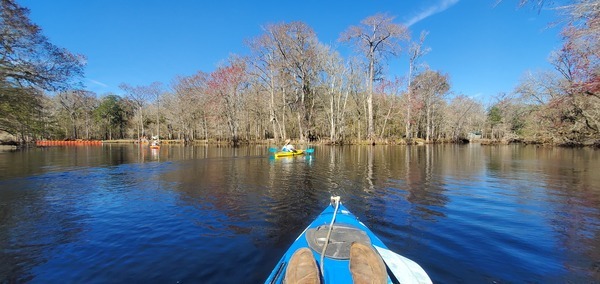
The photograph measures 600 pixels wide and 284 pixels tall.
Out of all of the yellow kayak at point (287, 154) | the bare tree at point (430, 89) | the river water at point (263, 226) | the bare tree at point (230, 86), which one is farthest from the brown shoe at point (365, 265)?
A: the bare tree at point (430, 89)

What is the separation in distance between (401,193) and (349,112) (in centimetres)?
4124

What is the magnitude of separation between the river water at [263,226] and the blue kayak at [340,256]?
103 centimetres

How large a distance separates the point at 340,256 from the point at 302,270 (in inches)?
26.3

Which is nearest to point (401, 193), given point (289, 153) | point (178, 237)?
point (178, 237)

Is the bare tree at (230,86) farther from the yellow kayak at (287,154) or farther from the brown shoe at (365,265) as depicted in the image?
the brown shoe at (365,265)

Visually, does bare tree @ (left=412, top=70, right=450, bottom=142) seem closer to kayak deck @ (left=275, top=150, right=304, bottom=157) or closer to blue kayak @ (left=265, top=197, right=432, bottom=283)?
kayak deck @ (left=275, top=150, right=304, bottom=157)

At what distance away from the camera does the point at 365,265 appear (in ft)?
10.4

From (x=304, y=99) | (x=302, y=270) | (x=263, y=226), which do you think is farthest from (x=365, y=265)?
(x=304, y=99)

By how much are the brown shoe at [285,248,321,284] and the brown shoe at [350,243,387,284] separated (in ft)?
1.33

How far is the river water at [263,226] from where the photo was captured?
14.7 feet

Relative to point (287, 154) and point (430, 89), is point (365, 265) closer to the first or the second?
point (287, 154)

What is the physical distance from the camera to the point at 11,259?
4781 millimetres

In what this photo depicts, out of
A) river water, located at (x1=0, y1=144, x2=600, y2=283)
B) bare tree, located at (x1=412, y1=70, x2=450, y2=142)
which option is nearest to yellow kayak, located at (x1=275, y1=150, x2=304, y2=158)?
river water, located at (x1=0, y1=144, x2=600, y2=283)

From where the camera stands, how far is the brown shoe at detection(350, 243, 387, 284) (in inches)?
113
